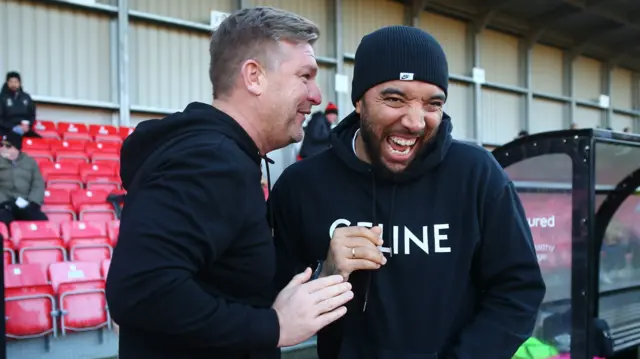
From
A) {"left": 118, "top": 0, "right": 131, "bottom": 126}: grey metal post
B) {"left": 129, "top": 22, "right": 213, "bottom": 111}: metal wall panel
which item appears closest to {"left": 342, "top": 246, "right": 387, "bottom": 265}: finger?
{"left": 118, "top": 0, "right": 131, "bottom": 126}: grey metal post

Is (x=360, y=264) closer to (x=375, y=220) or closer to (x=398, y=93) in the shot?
(x=375, y=220)

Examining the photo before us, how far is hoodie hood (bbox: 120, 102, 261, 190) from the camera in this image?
1.24 m

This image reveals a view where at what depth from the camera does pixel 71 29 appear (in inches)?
389

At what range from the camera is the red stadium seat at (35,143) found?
320 inches

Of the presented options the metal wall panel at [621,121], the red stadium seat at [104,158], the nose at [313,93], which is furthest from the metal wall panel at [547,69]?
the nose at [313,93]

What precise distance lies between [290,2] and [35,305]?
9.93m

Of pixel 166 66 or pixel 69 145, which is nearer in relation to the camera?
pixel 69 145

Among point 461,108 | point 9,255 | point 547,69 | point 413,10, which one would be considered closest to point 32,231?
point 9,255

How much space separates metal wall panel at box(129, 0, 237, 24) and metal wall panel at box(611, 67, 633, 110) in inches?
670

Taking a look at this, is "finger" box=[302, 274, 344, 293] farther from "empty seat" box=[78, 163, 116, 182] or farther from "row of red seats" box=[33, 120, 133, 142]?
"row of red seats" box=[33, 120, 133, 142]

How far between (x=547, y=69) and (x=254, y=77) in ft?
64.6

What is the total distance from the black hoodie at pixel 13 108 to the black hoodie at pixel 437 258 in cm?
799

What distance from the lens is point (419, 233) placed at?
1492 millimetres

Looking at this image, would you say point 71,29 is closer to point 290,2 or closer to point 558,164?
point 290,2
